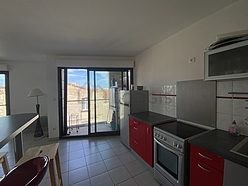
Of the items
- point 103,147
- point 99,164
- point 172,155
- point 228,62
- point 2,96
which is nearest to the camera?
point 228,62

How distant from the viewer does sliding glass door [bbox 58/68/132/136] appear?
3844 millimetres

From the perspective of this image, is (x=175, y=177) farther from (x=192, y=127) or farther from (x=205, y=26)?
(x=205, y=26)

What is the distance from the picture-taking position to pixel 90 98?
3889 mm

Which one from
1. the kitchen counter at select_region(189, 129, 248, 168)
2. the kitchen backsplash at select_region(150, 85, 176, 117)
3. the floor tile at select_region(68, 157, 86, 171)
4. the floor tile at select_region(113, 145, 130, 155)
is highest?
the kitchen backsplash at select_region(150, 85, 176, 117)

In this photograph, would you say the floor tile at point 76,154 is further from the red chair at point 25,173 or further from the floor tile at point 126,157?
the red chair at point 25,173

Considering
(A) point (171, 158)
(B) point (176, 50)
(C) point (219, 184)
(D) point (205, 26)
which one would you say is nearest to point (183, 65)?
(B) point (176, 50)

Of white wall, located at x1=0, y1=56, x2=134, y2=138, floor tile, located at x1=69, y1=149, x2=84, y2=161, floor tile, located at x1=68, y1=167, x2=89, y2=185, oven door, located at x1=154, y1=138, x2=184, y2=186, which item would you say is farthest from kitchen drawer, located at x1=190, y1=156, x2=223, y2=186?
white wall, located at x1=0, y1=56, x2=134, y2=138

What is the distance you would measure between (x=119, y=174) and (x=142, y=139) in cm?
69

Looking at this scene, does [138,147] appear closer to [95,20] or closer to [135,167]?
[135,167]

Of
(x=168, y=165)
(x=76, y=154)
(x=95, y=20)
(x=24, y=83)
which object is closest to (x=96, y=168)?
(x=76, y=154)

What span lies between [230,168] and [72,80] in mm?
3835

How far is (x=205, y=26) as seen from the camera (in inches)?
72.0

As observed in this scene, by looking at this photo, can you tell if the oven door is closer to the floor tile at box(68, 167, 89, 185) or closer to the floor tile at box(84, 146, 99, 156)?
the floor tile at box(68, 167, 89, 185)

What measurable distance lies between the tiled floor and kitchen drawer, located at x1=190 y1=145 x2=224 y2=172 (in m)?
0.94
